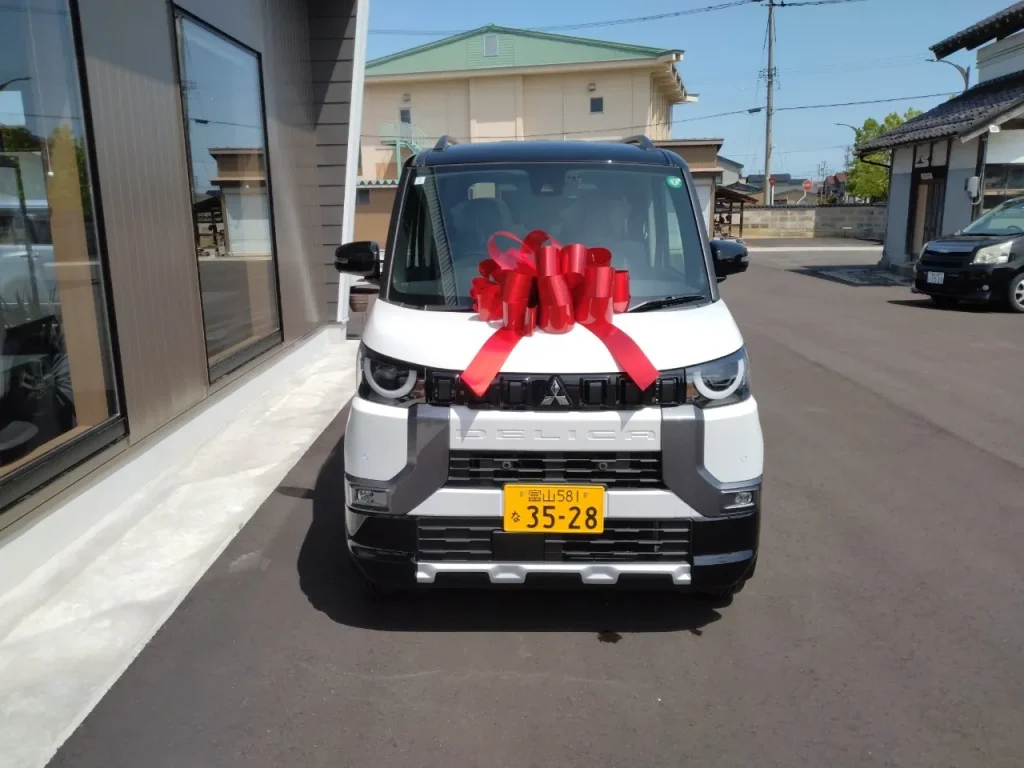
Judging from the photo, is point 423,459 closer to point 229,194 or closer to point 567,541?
point 567,541

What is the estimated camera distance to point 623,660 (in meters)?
3.47

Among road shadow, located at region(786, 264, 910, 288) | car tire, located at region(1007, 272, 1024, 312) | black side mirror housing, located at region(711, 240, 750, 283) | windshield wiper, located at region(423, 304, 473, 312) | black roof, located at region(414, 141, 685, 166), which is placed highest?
black roof, located at region(414, 141, 685, 166)

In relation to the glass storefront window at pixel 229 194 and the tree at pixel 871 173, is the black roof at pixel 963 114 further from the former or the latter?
the tree at pixel 871 173

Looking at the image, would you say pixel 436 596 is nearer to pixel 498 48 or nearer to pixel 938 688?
pixel 938 688

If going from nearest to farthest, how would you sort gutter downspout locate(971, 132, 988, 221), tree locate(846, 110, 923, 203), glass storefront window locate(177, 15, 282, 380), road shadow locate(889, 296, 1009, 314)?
1. glass storefront window locate(177, 15, 282, 380)
2. road shadow locate(889, 296, 1009, 314)
3. gutter downspout locate(971, 132, 988, 221)
4. tree locate(846, 110, 923, 203)

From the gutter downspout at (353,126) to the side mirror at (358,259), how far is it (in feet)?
19.2

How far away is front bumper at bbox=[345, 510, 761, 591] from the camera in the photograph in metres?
3.37

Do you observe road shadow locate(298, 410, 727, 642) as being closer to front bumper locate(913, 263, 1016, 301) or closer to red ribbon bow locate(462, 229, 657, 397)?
red ribbon bow locate(462, 229, 657, 397)

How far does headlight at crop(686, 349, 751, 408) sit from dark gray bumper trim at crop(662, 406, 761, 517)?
8 cm

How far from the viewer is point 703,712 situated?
311 cm

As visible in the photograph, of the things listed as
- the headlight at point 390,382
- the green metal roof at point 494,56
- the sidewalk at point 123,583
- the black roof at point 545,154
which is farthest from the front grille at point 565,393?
the green metal roof at point 494,56

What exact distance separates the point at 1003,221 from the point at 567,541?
14333 millimetres

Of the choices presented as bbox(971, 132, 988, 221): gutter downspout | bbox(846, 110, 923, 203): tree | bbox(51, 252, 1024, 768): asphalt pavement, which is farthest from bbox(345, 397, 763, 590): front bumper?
bbox(846, 110, 923, 203): tree

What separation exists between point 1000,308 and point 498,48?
30769 mm
